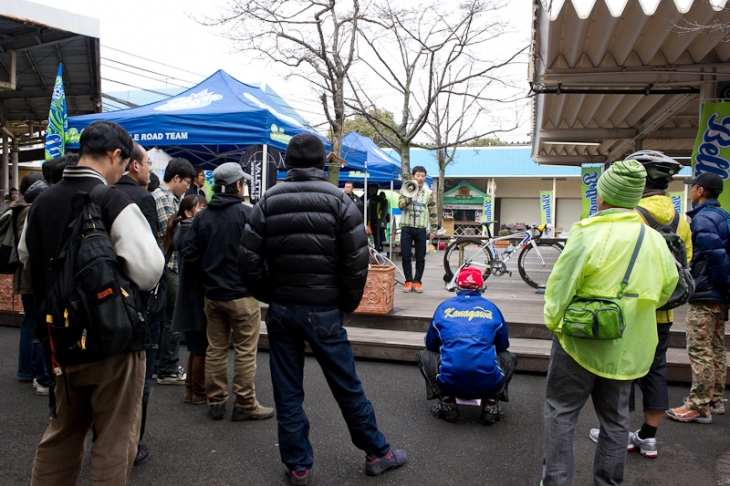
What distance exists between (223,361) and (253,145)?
5.18 metres

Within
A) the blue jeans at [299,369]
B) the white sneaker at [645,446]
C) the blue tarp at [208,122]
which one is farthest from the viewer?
the blue tarp at [208,122]

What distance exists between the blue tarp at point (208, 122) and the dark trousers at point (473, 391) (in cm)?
497

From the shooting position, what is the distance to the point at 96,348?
204cm

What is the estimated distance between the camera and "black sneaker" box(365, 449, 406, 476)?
9.97ft

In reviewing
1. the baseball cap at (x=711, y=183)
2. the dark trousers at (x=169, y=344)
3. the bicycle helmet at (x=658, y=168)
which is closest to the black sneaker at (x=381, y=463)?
the bicycle helmet at (x=658, y=168)

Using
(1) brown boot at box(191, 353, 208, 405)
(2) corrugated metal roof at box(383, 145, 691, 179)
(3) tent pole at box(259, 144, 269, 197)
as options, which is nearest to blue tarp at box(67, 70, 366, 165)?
(3) tent pole at box(259, 144, 269, 197)

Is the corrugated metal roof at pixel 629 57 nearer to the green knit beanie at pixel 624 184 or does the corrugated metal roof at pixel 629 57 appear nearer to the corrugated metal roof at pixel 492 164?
the green knit beanie at pixel 624 184

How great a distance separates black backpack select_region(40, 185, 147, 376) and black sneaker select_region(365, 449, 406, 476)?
1.61m

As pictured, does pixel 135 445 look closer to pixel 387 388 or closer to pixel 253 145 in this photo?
pixel 387 388

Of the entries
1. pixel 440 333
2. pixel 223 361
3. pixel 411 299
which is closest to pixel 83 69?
pixel 411 299

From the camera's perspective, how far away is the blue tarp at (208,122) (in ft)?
26.0

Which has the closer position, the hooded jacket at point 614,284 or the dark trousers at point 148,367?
the hooded jacket at point 614,284

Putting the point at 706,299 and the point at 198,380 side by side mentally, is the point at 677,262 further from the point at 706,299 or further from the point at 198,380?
the point at 198,380

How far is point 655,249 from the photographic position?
2504mm
